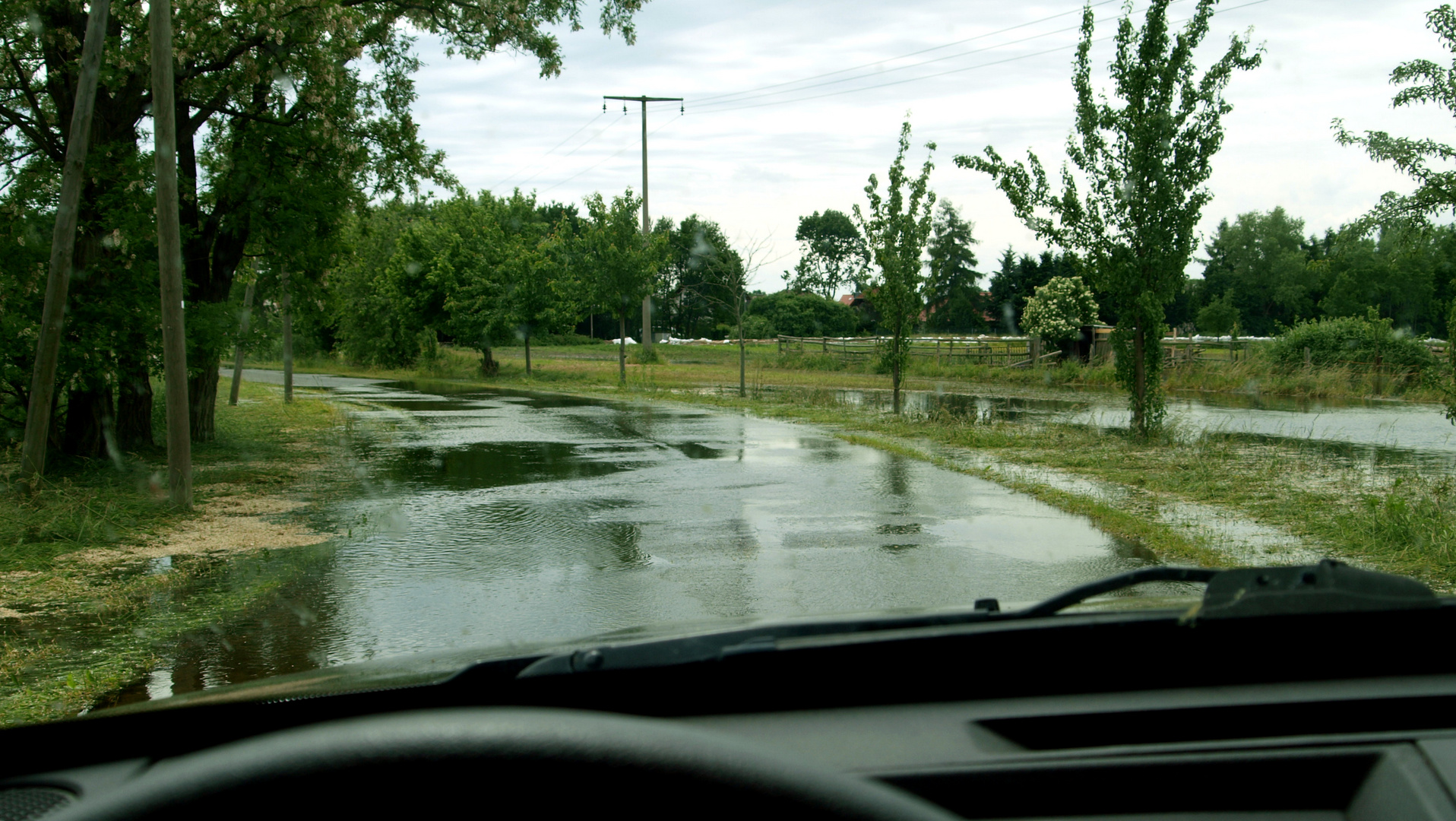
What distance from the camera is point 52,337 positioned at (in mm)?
9734

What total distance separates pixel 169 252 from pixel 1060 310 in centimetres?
3486

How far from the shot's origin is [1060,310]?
130 ft

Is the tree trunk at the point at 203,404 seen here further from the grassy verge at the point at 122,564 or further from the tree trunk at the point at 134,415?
the grassy verge at the point at 122,564

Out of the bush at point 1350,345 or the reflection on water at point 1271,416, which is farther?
the bush at point 1350,345

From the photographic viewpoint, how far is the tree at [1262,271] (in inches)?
3167

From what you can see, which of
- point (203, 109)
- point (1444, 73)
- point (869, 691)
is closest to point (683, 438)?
point (203, 109)

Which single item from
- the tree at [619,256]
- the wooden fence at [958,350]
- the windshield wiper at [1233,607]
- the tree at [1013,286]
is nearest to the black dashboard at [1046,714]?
the windshield wiper at [1233,607]

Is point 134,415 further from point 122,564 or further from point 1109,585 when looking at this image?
point 1109,585

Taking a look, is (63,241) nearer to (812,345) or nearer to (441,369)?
(441,369)

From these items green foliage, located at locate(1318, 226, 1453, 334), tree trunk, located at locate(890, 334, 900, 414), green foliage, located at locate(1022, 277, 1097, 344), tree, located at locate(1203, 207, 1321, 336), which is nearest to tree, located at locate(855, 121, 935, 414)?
tree trunk, located at locate(890, 334, 900, 414)

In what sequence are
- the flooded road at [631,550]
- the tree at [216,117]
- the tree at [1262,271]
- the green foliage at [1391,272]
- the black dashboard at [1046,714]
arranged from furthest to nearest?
the tree at [1262,271] < the tree at [216,117] < the green foliage at [1391,272] < the flooded road at [631,550] < the black dashboard at [1046,714]

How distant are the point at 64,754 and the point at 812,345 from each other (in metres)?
46.8

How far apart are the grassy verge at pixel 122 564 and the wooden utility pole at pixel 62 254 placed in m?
0.57

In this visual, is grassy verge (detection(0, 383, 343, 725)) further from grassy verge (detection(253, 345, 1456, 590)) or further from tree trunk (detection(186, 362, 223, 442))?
grassy verge (detection(253, 345, 1456, 590))
